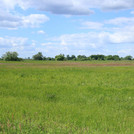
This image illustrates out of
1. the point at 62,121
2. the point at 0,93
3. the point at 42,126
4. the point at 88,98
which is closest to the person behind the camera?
the point at 42,126

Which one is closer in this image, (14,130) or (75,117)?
(14,130)

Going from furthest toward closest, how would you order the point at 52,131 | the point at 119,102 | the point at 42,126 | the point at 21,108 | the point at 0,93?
the point at 0,93 → the point at 119,102 → the point at 21,108 → the point at 42,126 → the point at 52,131

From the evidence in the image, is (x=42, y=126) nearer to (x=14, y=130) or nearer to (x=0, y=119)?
(x=14, y=130)

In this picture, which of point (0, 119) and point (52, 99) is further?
point (52, 99)

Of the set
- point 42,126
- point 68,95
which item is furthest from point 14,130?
point 68,95

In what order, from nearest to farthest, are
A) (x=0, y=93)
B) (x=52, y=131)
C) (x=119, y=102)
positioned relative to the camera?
1. (x=52, y=131)
2. (x=119, y=102)
3. (x=0, y=93)

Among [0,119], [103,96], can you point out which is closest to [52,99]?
[103,96]

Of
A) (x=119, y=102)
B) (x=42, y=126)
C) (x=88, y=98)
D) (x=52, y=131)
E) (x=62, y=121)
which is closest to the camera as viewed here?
(x=52, y=131)

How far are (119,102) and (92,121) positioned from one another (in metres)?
3.84

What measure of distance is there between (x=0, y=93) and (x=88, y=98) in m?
5.46

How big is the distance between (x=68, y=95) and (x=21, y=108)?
3775 mm

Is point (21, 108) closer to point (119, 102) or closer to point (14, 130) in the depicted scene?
point (14, 130)

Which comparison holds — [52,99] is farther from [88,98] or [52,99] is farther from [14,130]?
[14,130]

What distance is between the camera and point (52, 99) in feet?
33.4
